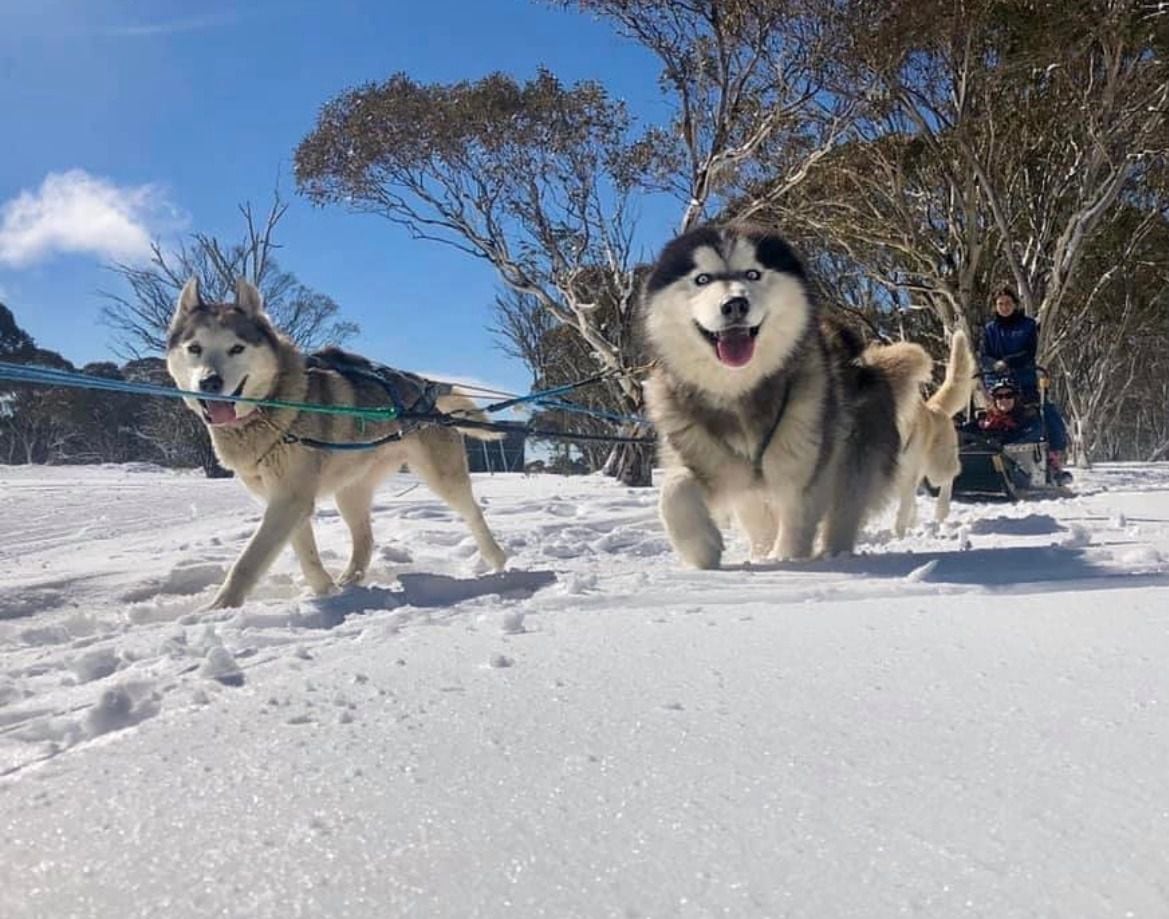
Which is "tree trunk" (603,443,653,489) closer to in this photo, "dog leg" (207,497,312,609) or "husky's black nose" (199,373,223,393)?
"dog leg" (207,497,312,609)

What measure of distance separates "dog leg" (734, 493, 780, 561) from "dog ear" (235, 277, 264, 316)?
7.76 ft

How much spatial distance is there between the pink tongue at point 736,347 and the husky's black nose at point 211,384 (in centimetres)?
200

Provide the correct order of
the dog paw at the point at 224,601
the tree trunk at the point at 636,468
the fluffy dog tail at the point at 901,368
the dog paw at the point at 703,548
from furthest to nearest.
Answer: the tree trunk at the point at 636,468 < the fluffy dog tail at the point at 901,368 < the dog paw at the point at 224,601 < the dog paw at the point at 703,548

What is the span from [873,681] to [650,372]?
8.02ft

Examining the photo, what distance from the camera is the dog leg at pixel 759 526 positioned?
3.67 meters

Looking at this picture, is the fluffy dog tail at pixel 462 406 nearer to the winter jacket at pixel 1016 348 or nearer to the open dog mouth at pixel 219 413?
the open dog mouth at pixel 219 413

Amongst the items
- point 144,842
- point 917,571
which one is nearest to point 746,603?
point 917,571

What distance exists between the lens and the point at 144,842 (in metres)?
0.99

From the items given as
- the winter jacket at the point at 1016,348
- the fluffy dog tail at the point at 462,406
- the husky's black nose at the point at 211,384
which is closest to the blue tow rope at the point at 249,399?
the husky's black nose at the point at 211,384

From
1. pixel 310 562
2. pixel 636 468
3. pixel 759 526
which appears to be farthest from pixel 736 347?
pixel 636 468

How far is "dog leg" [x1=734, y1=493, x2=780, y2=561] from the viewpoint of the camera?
367 centimetres

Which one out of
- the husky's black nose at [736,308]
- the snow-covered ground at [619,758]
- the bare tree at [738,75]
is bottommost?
the snow-covered ground at [619,758]

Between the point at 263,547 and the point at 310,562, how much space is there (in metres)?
0.60

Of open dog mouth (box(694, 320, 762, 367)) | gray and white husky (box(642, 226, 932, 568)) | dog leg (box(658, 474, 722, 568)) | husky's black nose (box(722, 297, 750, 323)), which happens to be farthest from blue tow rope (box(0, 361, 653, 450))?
husky's black nose (box(722, 297, 750, 323))
